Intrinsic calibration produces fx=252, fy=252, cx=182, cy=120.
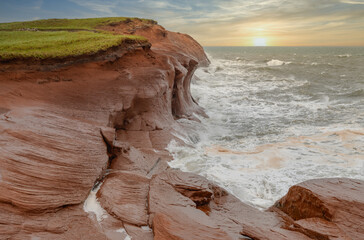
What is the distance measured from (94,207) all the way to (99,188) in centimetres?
52

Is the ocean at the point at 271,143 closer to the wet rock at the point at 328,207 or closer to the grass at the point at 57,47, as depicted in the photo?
the wet rock at the point at 328,207

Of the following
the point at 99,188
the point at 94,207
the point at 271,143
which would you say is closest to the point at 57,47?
the point at 99,188

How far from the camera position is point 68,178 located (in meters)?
4.04

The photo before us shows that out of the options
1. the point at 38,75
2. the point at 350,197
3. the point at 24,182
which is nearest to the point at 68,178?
the point at 24,182

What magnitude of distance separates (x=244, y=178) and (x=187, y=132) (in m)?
3.65

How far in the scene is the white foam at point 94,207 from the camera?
12.4 ft

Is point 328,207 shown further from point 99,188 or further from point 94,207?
point 99,188

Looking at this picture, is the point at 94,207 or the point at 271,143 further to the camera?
the point at 271,143

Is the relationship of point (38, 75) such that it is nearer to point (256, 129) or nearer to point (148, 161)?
point (148, 161)

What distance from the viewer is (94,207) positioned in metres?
3.96

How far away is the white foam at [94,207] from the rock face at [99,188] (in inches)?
0.6

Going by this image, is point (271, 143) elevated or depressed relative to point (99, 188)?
depressed

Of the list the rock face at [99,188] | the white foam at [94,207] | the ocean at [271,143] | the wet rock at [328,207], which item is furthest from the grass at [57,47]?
the wet rock at [328,207]

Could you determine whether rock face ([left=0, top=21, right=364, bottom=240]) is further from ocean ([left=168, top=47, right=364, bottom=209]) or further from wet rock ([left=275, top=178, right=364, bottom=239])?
ocean ([left=168, top=47, right=364, bottom=209])
